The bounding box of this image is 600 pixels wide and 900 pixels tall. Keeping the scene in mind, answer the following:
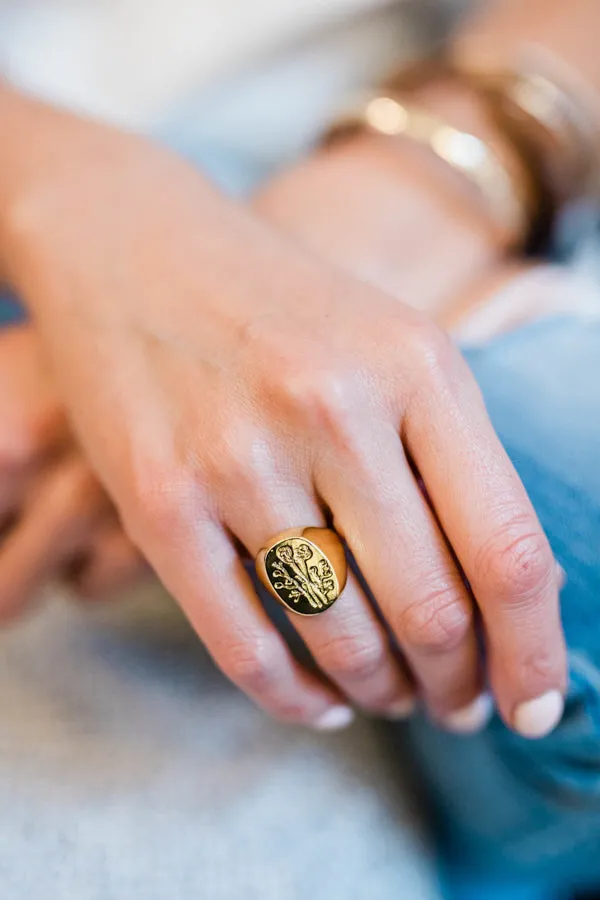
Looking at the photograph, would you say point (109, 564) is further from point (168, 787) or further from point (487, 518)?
point (487, 518)

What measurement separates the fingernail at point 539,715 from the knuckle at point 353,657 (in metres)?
0.09

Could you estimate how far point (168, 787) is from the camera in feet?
1.95

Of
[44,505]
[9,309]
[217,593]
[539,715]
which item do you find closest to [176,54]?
[9,309]

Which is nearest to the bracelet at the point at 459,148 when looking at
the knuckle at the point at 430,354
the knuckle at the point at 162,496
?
the knuckle at the point at 430,354

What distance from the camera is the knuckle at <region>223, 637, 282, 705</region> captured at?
0.51 meters

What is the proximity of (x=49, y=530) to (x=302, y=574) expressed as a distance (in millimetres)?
247

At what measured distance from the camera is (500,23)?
0.94 m

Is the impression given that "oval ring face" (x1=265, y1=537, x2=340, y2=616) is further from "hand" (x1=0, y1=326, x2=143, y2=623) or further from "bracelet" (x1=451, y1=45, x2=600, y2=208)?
"bracelet" (x1=451, y1=45, x2=600, y2=208)

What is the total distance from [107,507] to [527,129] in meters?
0.56

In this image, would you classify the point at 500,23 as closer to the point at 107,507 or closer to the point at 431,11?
the point at 431,11

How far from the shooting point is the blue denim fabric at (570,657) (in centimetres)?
49

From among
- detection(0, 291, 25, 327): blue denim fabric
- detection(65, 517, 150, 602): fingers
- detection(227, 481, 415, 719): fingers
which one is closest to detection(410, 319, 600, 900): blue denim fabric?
detection(227, 481, 415, 719): fingers

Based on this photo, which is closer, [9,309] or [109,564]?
[109,564]

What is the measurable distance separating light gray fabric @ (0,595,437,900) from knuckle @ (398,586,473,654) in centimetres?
22
